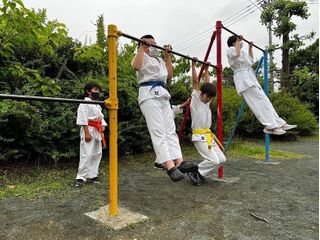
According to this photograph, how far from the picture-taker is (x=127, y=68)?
6.49 metres

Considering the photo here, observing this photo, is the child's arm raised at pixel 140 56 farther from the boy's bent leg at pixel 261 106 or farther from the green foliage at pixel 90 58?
the green foliage at pixel 90 58

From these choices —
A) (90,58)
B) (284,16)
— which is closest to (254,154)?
(90,58)

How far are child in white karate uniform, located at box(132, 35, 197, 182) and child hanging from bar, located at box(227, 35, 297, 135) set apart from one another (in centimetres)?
184

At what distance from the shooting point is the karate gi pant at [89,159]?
4.39 m

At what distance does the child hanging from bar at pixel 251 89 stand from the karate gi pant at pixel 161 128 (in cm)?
192

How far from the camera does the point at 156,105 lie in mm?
3205

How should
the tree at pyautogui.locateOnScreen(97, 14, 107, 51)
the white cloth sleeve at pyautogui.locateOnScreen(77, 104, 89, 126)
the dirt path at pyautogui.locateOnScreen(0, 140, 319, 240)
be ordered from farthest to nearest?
the tree at pyautogui.locateOnScreen(97, 14, 107, 51) → the white cloth sleeve at pyautogui.locateOnScreen(77, 104, 89, 126) → the dirt path at pyautogui.locateOnScreen(0, 140, 319, 240)

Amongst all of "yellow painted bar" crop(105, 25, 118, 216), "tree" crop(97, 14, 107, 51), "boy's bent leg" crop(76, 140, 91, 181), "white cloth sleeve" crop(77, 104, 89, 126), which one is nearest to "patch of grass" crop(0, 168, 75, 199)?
"boy's bent leg" crop(76, 140, 91, 181)

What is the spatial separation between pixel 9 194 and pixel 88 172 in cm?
103

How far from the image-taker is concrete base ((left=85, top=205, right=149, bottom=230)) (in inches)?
111

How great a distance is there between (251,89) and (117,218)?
2.90m

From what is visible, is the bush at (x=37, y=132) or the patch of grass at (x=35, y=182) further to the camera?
the bush at (x=37, y=132)

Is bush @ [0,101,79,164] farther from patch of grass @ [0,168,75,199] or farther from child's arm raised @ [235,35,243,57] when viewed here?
child's arm raised @ [235,35,243,57]

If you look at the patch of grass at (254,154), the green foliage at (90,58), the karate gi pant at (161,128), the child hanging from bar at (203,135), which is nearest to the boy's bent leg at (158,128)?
the karate gi pant at (161,128)
